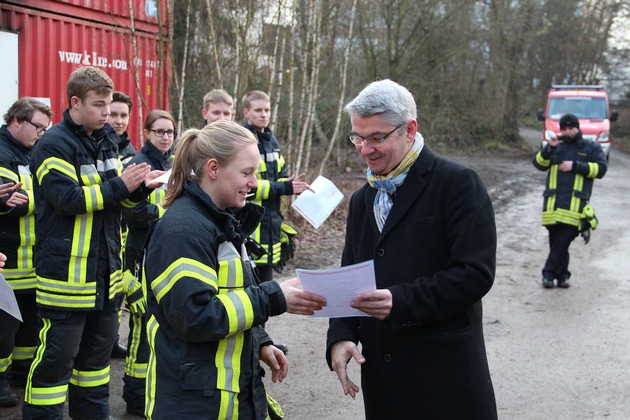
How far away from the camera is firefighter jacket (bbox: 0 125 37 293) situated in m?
5.23

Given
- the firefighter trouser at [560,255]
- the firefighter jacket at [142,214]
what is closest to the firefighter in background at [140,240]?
the firefighter jacket at [142,214]

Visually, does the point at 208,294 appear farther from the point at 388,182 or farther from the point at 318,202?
the point at 318,202

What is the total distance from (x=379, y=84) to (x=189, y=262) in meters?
1.05

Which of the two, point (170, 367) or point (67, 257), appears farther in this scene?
point (67, 257)

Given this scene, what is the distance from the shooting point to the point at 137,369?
5.04 m

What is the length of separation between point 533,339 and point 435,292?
4482 mm

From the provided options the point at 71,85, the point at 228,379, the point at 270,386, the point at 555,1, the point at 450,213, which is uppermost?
the point at 555,1

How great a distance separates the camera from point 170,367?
265 cm

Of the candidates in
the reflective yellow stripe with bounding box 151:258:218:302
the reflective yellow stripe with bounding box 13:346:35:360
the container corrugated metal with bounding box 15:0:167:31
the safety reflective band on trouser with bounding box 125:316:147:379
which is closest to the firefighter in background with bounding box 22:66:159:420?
the safety reflective band on trouser with bounding box 125:316:147:379

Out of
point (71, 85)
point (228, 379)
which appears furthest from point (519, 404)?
point (71, 85)

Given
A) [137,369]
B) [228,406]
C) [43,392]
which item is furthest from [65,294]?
[228,406]

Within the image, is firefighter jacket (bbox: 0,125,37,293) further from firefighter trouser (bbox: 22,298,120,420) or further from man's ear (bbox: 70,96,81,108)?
man's ear (bbox: 70,96,81,108)

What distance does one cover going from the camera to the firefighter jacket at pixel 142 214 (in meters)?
4.97

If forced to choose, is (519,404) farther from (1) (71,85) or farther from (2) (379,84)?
(1) (71,85)
